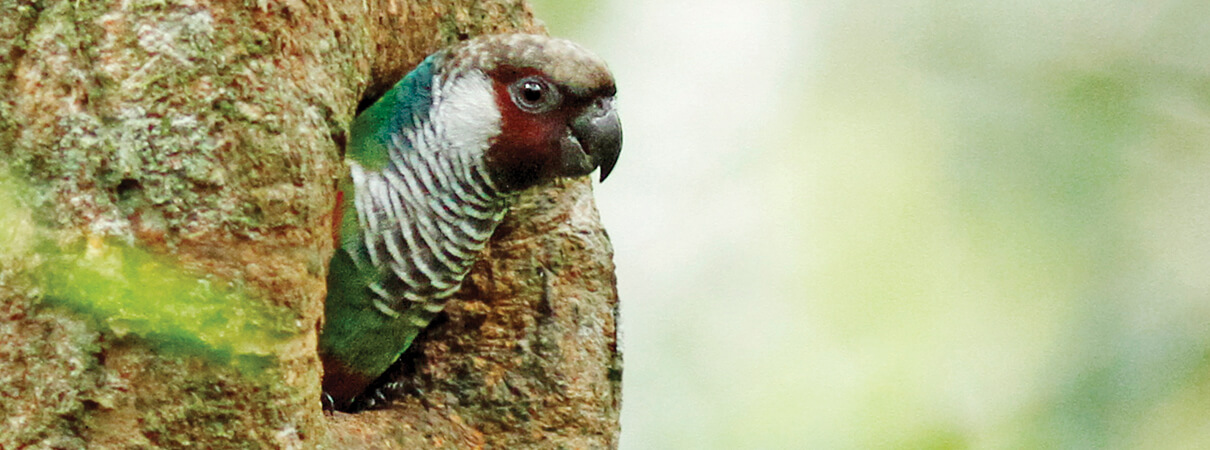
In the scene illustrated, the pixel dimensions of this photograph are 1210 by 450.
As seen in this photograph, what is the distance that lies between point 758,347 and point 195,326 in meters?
2.44

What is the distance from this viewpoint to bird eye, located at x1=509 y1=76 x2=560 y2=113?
2000 mm

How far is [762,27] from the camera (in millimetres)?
3330

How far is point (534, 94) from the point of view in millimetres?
2006

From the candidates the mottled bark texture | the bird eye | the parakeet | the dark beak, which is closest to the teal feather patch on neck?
the parakeet

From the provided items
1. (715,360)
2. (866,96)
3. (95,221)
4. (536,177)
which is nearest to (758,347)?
(715,360)

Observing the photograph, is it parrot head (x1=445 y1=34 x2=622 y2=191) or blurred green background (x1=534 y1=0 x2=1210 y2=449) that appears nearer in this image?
parrot head (x1=445 y1=34 x2=622 y2=191)

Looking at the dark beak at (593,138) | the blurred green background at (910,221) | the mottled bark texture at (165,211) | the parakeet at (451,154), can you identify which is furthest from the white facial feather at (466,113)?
the blurred green background at (910,221)

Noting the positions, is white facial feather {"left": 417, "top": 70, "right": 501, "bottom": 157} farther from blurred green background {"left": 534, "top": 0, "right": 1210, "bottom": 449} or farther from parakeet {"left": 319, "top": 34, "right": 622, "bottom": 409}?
blurred green background {"left": 534, "top": 0, "right": 1210, "bottom": 449}

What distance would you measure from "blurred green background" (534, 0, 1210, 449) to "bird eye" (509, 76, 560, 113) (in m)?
0.74

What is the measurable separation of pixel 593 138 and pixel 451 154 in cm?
30

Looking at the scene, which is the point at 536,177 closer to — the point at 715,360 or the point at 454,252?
the point at 454,252

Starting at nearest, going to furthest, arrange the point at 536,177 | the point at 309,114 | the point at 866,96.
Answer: the point at 309,114 → the point at 536,177 → the point at 866,96

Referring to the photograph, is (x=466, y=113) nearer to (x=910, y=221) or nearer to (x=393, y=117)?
(x=393, y=117)

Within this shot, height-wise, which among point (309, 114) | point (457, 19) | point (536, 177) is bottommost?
point (309, 114)
